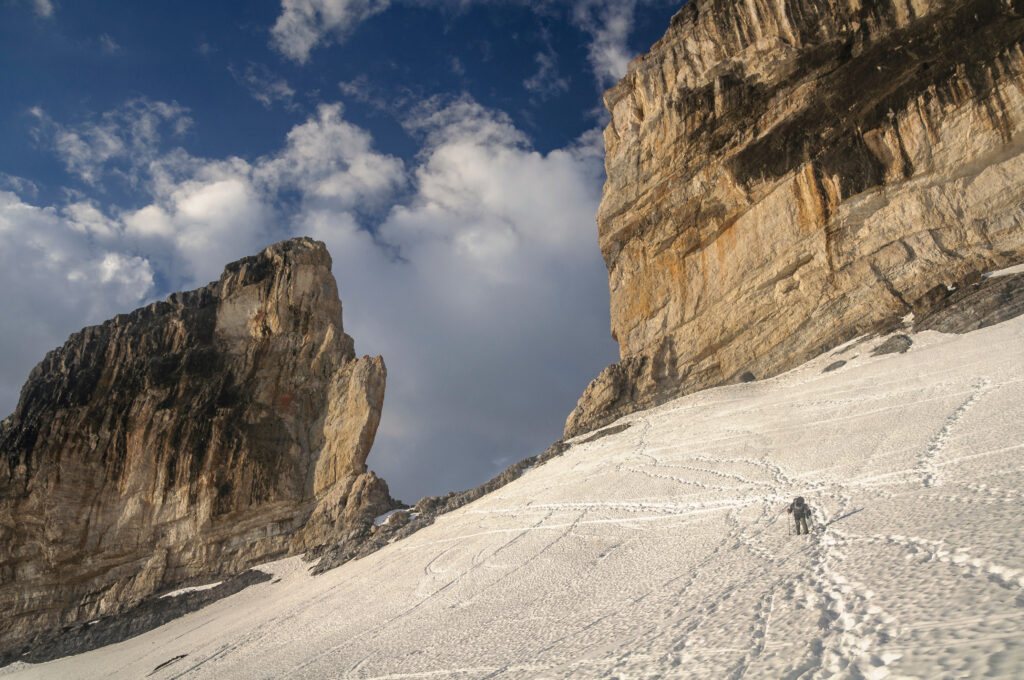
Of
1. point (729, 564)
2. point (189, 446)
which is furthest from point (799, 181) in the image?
point (189, 446)

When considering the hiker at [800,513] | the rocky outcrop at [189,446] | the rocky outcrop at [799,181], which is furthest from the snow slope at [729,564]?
the rocky outcrop at [189,446]

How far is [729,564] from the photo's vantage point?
391 inches

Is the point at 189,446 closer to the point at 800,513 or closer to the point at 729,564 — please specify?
the point at 729,564

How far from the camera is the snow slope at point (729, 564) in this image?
5.89m

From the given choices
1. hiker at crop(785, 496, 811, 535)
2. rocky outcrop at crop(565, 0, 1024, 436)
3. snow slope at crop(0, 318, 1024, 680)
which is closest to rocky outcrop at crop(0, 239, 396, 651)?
snow slope at crop(0, 318, 1024, 680)

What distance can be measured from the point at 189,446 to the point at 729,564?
3898cm

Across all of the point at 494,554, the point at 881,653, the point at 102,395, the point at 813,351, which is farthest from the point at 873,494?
the point at 102,395

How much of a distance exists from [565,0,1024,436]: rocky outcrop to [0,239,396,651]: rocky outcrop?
1703 cm

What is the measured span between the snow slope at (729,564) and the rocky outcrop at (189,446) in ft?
27.6

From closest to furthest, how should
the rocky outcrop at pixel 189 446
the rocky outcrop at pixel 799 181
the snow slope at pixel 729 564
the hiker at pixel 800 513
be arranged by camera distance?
the snow slope at pixel 729 564 → the hiker at pixel 800 513 → the rocky outcrop at pixel 799 181 → the rocky outcrop at pixel 189 446

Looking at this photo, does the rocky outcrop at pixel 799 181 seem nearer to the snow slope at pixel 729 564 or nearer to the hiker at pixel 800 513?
the snow slope at pixel 729 564

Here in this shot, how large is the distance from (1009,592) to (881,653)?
1494mm

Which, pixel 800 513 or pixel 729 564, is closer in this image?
pixel 729 564

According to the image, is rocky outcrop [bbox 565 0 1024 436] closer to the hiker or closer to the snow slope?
the snow slope
